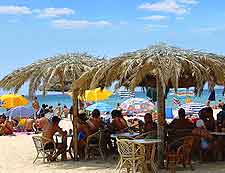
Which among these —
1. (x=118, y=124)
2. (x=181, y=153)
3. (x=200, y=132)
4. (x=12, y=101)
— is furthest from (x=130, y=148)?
(x=12, y=101)

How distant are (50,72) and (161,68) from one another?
2.90 metres

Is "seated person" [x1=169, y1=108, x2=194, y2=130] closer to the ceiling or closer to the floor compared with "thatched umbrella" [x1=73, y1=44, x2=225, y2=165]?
closer to the floor

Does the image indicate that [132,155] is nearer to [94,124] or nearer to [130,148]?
[130,148]

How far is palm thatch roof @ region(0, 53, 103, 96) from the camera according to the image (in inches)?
423

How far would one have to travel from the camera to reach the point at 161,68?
8.85m

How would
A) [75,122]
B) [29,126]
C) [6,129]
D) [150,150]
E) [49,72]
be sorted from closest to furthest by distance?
[150,150]
[49,72]
[75,122]
[6,129]
[29,126]

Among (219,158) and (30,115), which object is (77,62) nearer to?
(219,158)

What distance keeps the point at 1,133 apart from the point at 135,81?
12591mm

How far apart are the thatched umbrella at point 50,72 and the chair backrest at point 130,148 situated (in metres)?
2.41

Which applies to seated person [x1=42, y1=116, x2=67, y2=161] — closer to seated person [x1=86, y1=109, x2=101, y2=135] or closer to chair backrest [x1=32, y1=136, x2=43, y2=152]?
chair backrest [x1=32, y1=136, x2=43, y2=152]

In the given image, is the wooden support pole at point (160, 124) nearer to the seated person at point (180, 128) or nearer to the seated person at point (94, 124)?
the seated person at point (180, 128)

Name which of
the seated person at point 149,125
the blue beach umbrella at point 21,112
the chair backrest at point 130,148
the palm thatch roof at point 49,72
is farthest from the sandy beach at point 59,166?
the blue beach umbrella at point 21,112

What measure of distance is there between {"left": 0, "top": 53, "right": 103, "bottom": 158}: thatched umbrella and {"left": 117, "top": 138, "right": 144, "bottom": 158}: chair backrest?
7.89 feet

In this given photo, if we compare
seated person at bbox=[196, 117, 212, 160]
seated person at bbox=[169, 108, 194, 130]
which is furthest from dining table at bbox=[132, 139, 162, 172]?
seated person at bbox=[169, 108, 194, 130]
